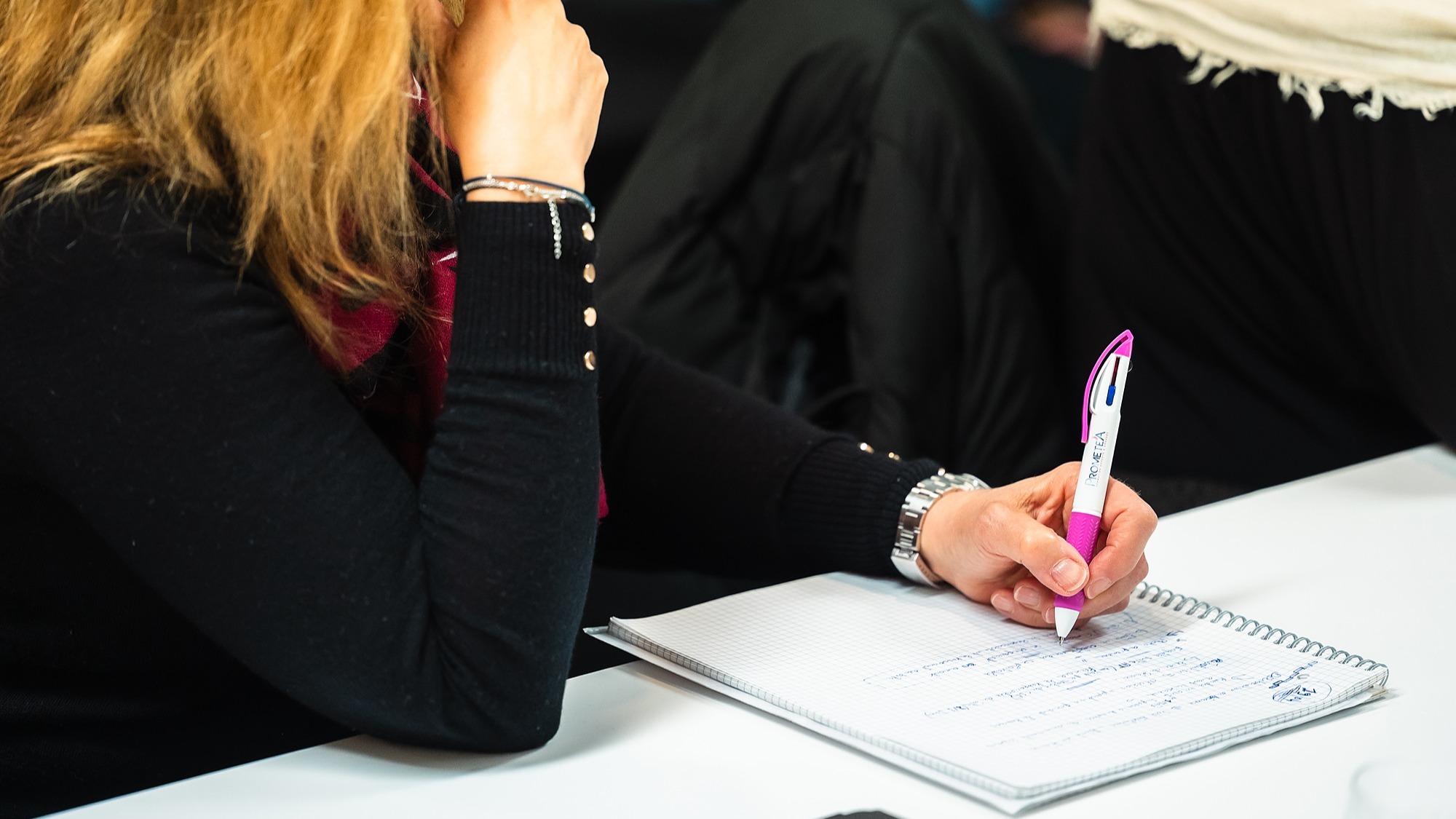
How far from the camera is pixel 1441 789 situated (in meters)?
0.68

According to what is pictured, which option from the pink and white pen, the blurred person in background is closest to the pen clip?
the pink and white pen

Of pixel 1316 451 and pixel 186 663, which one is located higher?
Answer: pixel 1316 451

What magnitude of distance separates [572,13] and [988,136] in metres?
0.55

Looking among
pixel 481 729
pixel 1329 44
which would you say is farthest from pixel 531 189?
pixel 1329 44

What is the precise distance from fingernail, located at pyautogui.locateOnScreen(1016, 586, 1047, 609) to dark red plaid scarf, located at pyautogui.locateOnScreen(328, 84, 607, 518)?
26 centimetres

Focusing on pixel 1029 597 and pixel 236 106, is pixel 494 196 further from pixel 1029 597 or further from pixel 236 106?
pixel 1029 597

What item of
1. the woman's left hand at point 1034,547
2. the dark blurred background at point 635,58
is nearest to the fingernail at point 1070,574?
the woman's left hand at point 1034,547

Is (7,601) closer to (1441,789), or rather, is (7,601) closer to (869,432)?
(1441,789)

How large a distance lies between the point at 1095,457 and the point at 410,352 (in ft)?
1.39

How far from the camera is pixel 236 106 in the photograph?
2.39 ft

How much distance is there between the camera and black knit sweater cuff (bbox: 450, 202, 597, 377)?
75 cm

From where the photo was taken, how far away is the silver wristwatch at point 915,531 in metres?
0.94

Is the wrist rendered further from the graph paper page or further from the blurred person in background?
the blurred person in background

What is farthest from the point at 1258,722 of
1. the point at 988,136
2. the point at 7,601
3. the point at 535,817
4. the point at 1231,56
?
the point at 988,136
